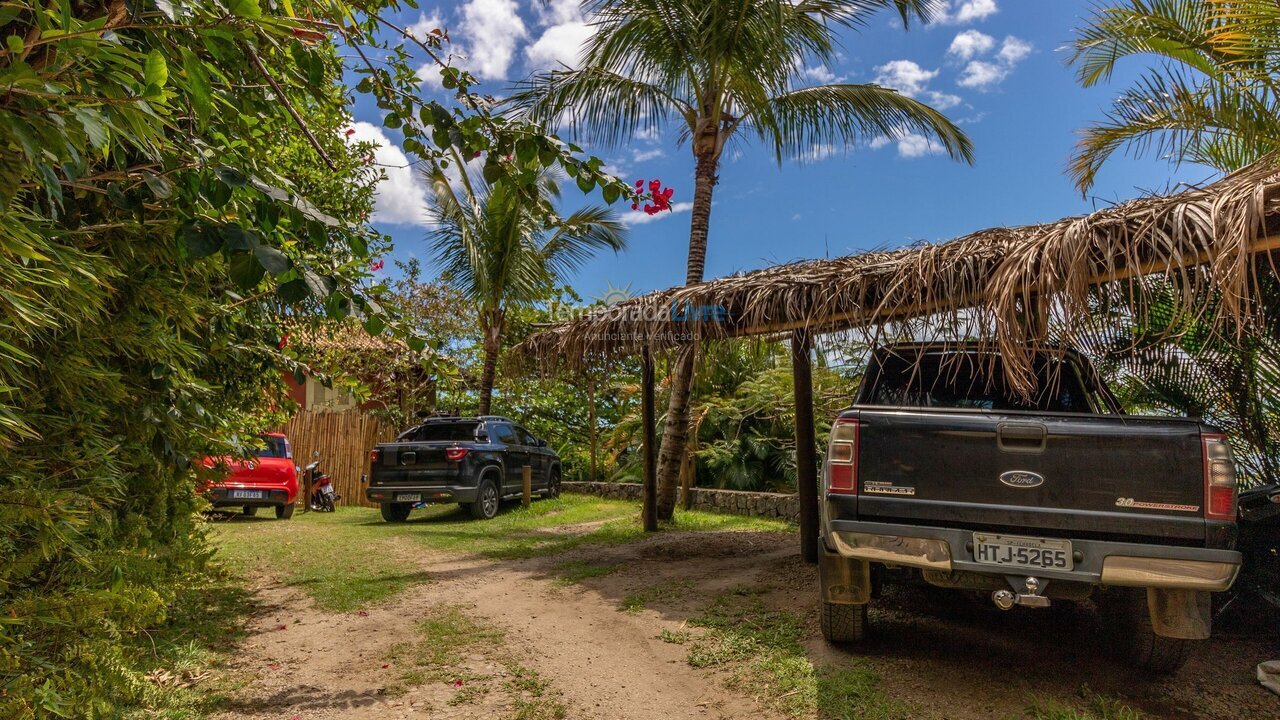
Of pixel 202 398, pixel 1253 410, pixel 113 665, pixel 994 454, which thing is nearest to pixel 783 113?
pixel 1253 410

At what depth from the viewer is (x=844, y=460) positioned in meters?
3.85

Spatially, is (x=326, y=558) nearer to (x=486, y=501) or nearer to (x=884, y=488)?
(x=486, y=501)

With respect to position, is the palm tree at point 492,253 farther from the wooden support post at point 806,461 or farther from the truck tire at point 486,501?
the wooden support post at point 806,461

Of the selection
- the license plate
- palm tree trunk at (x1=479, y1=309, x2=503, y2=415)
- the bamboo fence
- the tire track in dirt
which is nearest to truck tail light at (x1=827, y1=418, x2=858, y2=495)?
the license plate

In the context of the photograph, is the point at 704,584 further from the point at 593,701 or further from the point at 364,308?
the point at 364,308

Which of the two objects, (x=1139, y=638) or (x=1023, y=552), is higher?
(x=1023, y=552)

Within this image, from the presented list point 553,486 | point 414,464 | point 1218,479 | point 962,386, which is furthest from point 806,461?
point 553,486

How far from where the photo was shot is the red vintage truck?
37.3 ft

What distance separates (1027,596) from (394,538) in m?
8.39

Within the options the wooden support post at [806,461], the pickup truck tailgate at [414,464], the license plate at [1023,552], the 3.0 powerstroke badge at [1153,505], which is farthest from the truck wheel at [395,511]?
the 3.0 powerstroke badge at [1153,505]

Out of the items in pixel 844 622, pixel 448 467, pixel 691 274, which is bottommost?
pixel 844 622

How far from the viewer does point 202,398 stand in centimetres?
378

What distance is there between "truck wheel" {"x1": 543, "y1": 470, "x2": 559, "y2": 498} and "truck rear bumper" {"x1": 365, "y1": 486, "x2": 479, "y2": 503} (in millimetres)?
3095

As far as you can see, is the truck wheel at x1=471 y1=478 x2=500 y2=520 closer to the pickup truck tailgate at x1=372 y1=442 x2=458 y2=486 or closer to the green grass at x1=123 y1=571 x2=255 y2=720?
the pickup truck tailgate at x1=372 y1=442 x2=458 y2=486
